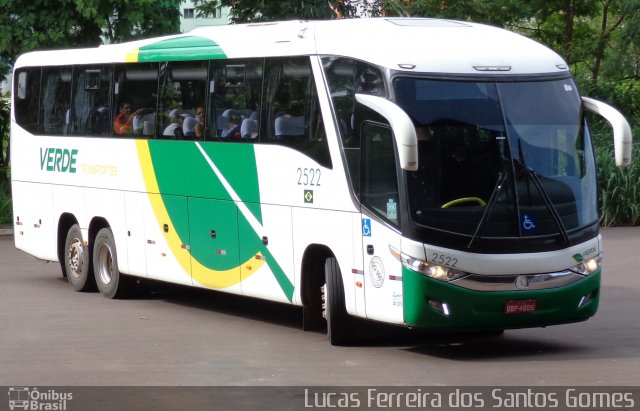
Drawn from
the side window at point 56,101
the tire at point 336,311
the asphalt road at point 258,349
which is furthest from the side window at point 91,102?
the tire at point 336,311

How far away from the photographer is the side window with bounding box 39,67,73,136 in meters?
19.8

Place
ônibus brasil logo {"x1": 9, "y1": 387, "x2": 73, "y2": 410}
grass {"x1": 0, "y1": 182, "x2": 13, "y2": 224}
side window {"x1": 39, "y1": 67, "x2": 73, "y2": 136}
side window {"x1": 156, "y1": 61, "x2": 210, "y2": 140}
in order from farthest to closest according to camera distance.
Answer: grass {"x1": 0, "y1": 182, "x2": 13, "y2": 224}, side window {"x1": 39, "y1": 67, "x2": 73, "y2": 136}, side window {"x1": 156, "y1": 61, "x2": 210, "y2": 140}, ônibus brasil logo {"x1": 9, "y1": 387, "x2": 73, "y2": 410}

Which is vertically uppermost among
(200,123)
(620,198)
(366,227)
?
(200,123)

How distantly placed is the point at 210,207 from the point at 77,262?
422 cm

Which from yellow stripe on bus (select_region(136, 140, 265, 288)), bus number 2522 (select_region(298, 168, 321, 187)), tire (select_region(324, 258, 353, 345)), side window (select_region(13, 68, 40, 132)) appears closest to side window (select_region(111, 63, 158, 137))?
yellow stripe on bus (select_region(136, 140, 265, 288))

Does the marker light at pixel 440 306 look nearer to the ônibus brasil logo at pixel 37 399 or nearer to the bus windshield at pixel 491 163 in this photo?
the bus windshield at pixel 491 163

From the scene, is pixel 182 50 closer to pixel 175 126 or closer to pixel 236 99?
pixel 175 126

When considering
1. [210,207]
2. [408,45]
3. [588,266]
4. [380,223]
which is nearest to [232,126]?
[210,207]

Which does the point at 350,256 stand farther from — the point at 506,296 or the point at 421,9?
the point at 421,9

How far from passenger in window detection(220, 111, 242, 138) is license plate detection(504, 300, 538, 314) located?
173 inches

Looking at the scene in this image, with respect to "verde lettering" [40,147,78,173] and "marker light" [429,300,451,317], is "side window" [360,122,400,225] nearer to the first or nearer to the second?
"marker light" [429,300,451,317]

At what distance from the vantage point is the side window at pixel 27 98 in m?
20.6

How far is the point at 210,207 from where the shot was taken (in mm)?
16031

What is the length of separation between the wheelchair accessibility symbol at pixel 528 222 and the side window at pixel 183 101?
504 centimetres
